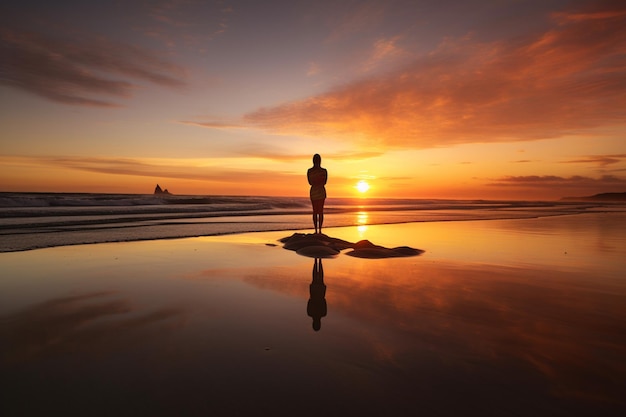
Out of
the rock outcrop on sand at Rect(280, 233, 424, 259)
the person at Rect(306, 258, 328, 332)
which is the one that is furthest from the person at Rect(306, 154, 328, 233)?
the person at Rect(306, 258, 328, 332)

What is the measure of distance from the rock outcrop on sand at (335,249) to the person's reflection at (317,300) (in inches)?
90.8

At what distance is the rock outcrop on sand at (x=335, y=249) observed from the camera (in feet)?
31.6

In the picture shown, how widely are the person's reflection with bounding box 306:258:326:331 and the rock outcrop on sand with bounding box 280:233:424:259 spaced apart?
2.31 metres

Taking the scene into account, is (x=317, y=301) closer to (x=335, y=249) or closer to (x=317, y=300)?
(x=317, y=300)

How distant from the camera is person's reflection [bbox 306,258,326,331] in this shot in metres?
4.49

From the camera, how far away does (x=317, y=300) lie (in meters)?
5.30

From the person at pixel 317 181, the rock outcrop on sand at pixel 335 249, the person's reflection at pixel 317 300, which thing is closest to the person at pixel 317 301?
the person's reflection at pixel 317 300

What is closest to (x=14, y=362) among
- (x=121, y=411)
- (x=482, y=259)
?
(x=121, y=411)

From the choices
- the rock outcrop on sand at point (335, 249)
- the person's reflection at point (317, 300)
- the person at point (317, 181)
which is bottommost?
the person's reflection at point (317, 300)

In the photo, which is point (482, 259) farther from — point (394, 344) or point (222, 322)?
point (222, 322)

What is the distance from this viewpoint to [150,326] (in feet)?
13.8

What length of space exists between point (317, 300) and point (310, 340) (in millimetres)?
1570

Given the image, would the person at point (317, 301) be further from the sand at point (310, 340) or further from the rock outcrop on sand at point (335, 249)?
the rock outcrop on sand at point (335, 249)

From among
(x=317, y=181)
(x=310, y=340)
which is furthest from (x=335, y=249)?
(x=310, y=340)
